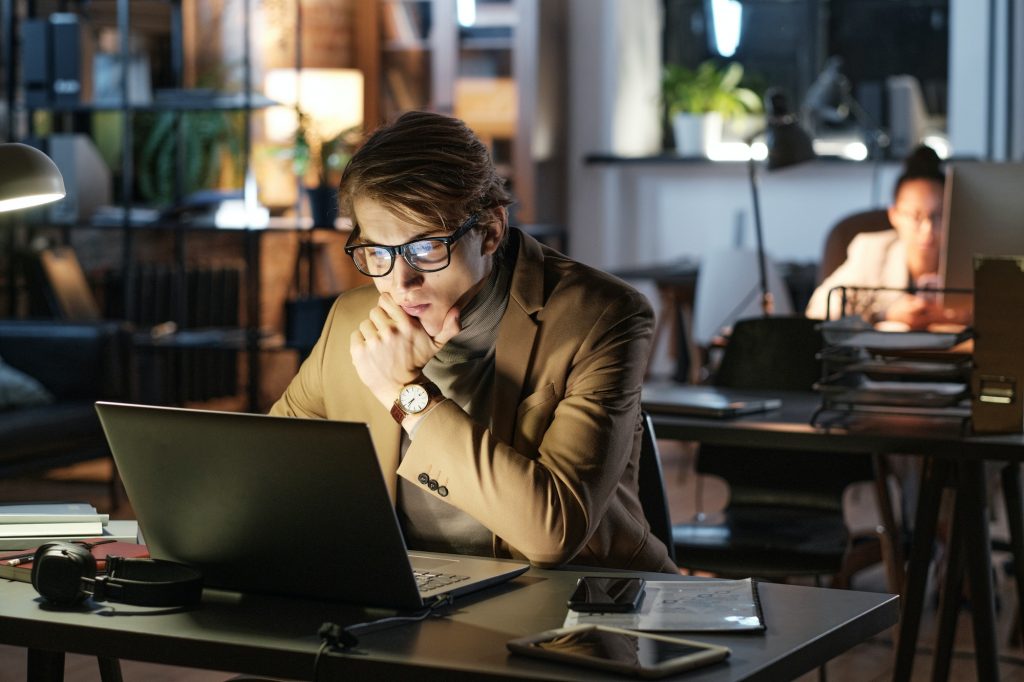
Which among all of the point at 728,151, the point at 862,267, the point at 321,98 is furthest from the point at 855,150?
the point at 862,267

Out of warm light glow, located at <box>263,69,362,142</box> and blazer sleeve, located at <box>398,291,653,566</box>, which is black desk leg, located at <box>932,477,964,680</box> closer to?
blazer sleeve, located at <box>398,291,653,566</box>

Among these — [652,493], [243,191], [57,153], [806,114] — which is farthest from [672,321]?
[652,493]

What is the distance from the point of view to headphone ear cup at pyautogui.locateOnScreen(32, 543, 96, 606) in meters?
1.39

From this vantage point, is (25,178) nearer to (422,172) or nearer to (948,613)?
(422,172)

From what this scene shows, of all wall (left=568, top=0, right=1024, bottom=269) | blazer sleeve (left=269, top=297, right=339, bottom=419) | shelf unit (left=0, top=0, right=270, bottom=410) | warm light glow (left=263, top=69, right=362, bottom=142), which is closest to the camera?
blazer sleeve (left=269, top=297, right=339, bottom=419)

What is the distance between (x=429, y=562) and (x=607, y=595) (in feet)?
0.77

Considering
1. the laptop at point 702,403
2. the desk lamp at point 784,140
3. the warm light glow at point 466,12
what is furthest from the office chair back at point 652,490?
the warm light glow at point 466,12

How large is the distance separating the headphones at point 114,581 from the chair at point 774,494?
57.2 inches

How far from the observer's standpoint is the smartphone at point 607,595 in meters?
1.36

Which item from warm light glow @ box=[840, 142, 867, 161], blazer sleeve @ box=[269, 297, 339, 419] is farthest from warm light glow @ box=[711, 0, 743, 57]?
blazer sleeve @ box=[269, 297, 339, 419]

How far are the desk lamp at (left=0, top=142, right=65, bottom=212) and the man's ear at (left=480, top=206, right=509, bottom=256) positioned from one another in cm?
51

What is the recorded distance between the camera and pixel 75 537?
5.64 feet

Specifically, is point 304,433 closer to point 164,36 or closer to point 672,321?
point 164,36

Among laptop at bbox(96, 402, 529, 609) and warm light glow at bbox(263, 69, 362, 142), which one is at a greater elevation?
warm light glow at bbox(263, 69, 362, 142)
